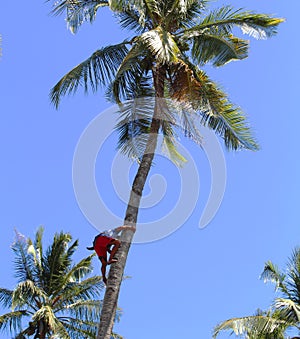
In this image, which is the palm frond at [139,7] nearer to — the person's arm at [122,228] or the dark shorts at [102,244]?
the person's arm at [122,228]

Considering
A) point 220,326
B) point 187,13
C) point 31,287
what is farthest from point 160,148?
point 31,287

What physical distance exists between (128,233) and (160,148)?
162 inches

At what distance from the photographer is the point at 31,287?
1650 cm

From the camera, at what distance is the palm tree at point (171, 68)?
437 inches

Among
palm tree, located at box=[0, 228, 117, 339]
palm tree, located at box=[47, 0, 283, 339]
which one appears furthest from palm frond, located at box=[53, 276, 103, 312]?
palm tree, located at box=[47, 0, 283, 339]

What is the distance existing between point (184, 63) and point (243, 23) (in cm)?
177

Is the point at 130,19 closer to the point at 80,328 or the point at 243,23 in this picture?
the point at 243,23

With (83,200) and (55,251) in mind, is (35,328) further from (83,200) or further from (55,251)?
(83,200)

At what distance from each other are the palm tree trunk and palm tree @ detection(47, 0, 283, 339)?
0.10 ft

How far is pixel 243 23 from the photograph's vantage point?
38.9ft

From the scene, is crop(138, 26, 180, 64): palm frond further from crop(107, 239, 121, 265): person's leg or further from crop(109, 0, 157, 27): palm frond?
crop(107, 239, 121, 265): person's leg

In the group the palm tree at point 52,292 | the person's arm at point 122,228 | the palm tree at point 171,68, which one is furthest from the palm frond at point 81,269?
the person's arm at point 122,228

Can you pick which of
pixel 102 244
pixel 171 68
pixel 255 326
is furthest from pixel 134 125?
pixel 255 326

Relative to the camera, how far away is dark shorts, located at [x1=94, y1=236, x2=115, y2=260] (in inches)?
356
